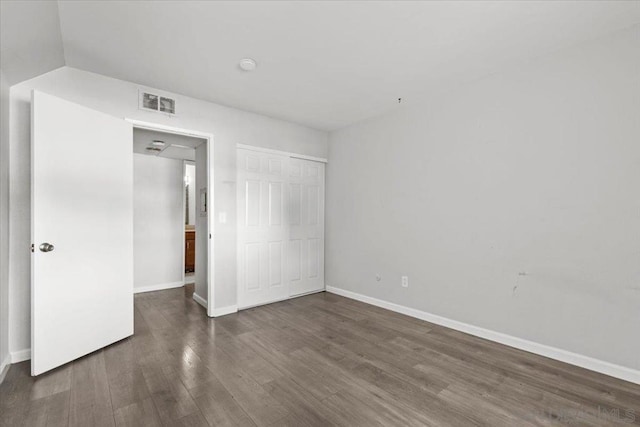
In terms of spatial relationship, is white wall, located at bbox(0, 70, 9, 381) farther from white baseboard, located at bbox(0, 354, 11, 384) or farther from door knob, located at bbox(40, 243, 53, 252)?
door knob, located at bbox(40, 243, 53, 252)

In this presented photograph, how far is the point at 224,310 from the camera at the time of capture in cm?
368

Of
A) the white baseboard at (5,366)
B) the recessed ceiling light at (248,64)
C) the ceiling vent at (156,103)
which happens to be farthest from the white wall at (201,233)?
the white baseboard at (5,366)

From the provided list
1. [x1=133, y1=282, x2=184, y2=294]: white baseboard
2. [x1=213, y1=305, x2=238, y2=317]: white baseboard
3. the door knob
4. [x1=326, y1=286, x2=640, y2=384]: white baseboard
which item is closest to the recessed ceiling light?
the door knob

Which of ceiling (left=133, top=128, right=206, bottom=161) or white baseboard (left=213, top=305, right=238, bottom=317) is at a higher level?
ceiling (left=133, top=128, right=206, bottom=161)

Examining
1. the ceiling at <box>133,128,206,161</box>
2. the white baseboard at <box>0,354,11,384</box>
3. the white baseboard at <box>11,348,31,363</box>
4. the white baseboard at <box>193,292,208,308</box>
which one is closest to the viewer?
the white baseboard at <box>0,354,11,384</box>

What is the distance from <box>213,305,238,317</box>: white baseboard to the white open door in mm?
889

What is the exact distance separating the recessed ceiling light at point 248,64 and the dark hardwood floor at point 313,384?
2.56 m

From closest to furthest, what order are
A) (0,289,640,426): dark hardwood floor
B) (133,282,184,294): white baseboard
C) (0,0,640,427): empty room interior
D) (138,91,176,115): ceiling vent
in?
(0,289,640,426): dark hardwood floor
(0,0,640,427): empty room interior
(138,91,176,115): ceiling vent
(133,282,184,294): white baseboard

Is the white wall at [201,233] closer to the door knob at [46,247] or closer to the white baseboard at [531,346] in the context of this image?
the door knob at [46,247]

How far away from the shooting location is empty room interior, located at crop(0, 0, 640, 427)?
6.58 ft

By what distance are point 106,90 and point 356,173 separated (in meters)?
3.03

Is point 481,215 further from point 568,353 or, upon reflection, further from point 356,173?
point 356,173

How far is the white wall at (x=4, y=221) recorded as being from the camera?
227cm

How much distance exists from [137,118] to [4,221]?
141 centimetres
